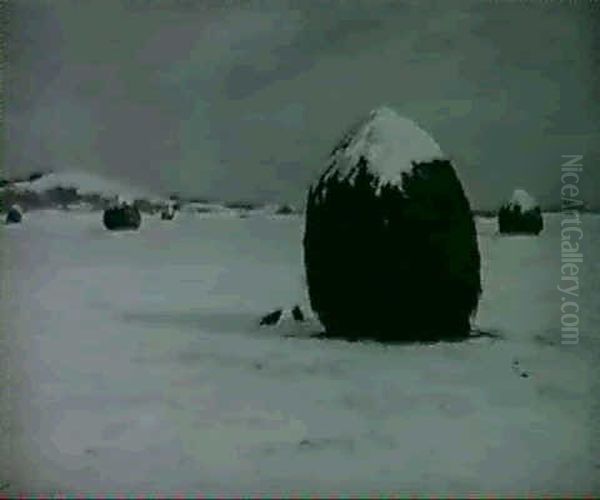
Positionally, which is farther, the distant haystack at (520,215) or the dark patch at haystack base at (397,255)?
the dark patch at haystack base at (397,255)

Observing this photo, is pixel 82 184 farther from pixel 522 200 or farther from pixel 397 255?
pixel 522 200

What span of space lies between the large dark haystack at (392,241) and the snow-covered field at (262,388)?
0.50ft

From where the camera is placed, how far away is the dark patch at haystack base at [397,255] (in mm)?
4207

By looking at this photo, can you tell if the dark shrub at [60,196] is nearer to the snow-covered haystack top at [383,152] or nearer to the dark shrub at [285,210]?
A: the dark shrub at [285,210]

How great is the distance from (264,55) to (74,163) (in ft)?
3.18

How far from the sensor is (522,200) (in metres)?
3.97

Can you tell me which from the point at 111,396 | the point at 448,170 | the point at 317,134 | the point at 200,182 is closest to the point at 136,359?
the point at 111,396

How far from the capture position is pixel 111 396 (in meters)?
3.68

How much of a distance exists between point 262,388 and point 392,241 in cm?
97

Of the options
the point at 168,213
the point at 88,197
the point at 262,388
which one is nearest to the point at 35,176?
the point at 88,197

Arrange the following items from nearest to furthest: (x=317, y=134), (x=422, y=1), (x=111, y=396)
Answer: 1. (x=111, y=396)
2. (x=422, y=1)
3. (x=317, y=134)

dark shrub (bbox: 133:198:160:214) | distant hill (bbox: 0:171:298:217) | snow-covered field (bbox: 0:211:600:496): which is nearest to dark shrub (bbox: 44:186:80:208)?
distant hill (bbox: 0:171:298:217)

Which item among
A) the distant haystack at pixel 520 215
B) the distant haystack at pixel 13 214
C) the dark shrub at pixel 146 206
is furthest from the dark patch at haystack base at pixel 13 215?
the distant haystack at pixel 520 215

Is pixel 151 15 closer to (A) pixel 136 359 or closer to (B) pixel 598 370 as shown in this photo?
(A) pixel 136 359
